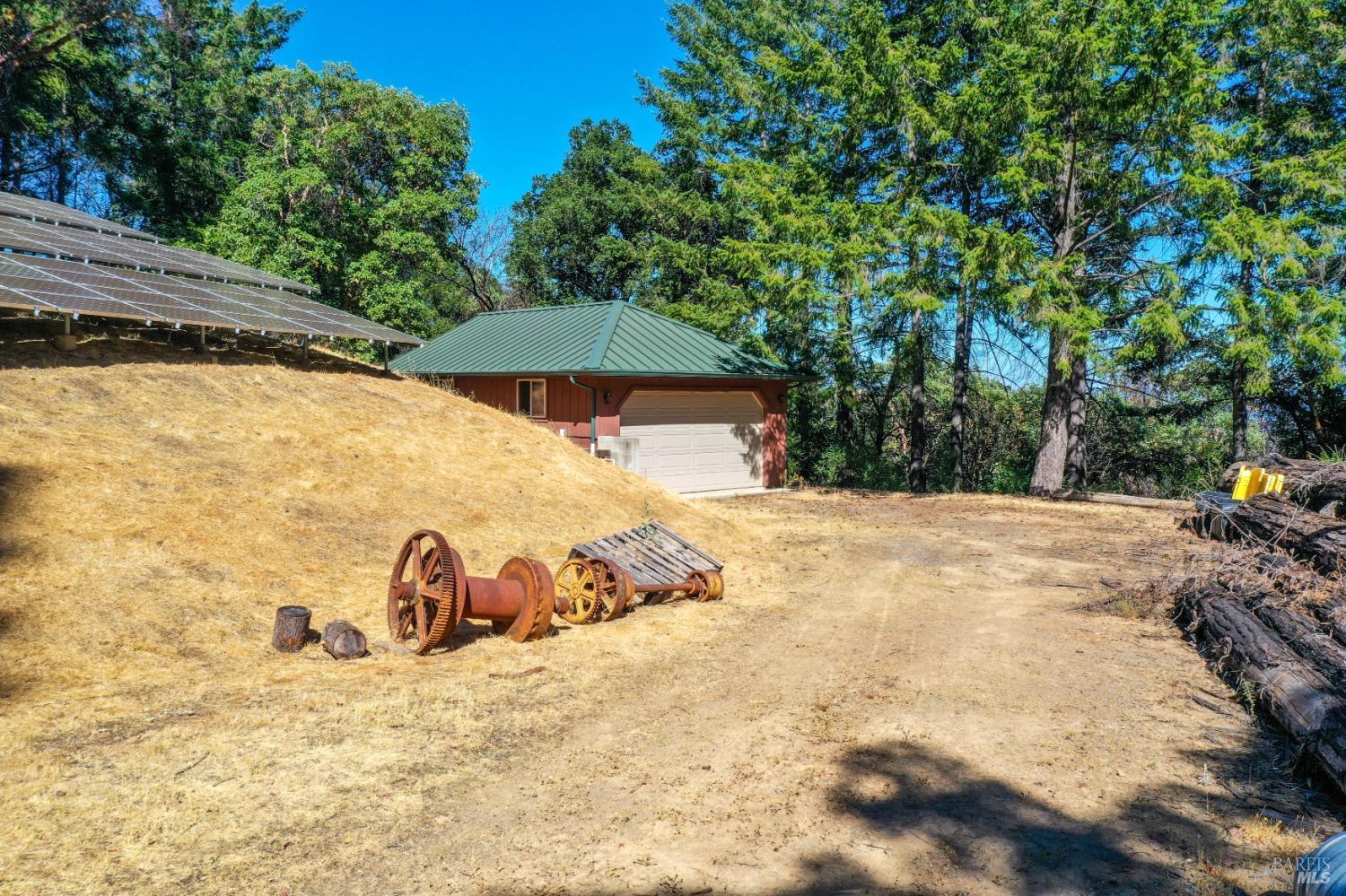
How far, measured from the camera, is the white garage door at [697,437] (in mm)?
19750

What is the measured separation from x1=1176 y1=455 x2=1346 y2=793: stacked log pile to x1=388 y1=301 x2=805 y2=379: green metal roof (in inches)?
501

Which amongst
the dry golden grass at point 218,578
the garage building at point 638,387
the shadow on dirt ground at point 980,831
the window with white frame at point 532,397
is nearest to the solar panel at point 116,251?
the dry golden grass at point 218,578

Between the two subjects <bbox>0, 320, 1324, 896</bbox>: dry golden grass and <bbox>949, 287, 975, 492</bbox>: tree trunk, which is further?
<bbox>949, 287, 975, 492</bbox>: tree trunk

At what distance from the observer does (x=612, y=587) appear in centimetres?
898

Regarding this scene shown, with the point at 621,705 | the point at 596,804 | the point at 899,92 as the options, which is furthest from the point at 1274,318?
the point at 596,804

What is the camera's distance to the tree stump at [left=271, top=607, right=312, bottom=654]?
708 centimetres

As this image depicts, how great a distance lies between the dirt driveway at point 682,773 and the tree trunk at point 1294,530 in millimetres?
1790

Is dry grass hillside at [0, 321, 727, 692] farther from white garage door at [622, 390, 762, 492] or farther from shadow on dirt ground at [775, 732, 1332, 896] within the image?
shadow on dirt ground at [775, 732, 1332, 896]

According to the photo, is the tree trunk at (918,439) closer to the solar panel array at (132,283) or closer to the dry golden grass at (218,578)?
the dry golden grass at (218,578)

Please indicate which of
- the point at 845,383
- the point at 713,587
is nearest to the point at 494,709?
the point at 713,587

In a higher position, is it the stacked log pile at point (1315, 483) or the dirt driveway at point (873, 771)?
the stacked log pile at point (1315, 483)

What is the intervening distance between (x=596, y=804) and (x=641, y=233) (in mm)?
32300

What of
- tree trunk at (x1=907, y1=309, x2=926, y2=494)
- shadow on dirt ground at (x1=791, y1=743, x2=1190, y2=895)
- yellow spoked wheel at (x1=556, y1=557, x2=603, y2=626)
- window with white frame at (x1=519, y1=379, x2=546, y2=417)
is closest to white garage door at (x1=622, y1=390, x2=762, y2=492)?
window with white frame at (x1=519, y1=379, x2=546, y2=417)

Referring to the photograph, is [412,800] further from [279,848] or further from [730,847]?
[730,847]
